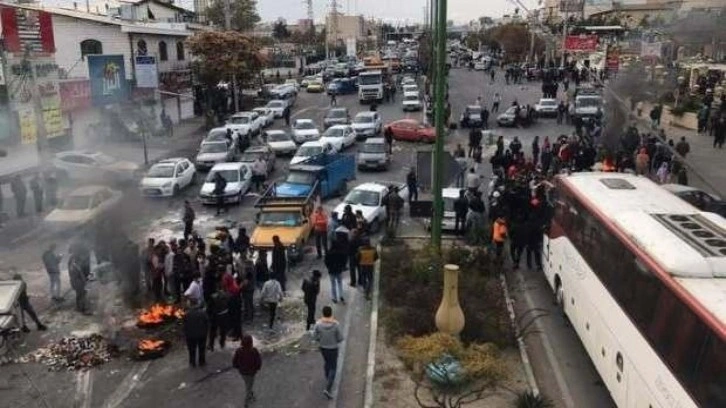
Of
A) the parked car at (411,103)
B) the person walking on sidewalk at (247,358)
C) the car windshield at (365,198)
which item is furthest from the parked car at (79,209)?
the parked car at (411,103)

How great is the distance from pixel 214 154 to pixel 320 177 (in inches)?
373

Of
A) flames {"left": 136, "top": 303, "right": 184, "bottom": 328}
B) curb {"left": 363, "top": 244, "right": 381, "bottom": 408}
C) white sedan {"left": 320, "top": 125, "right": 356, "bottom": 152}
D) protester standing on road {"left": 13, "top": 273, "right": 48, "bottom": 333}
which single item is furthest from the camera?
white sedan {"left": 320, "top": 125, "right": 356, "bottom": 152}

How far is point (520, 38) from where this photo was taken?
314ft

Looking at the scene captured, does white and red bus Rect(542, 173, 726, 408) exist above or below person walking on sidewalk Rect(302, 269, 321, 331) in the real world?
above

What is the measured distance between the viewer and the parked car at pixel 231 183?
976 inches

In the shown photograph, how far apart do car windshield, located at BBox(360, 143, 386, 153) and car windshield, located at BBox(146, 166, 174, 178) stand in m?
8.18

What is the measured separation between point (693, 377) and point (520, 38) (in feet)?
305

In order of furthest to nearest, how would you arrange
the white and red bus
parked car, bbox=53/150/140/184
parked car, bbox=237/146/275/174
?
parked car, bbox=237/146/275/174 → parked car, bbox=53/150/140/184 → the white and red bus

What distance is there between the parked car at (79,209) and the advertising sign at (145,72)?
19297 mm

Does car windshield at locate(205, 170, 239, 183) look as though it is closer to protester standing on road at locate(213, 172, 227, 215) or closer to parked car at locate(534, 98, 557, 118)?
protester standing on road at locate(213, 172, 227, 215)

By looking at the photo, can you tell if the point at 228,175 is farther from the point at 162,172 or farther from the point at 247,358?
the point at 247,358

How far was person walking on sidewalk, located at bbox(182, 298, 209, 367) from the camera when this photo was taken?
39.1 feet

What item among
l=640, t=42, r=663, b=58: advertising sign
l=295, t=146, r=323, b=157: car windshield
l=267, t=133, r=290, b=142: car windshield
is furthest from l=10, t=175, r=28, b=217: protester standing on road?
l=640, t=42, r=663, b=58: advertising sign

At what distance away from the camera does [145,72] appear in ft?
135
